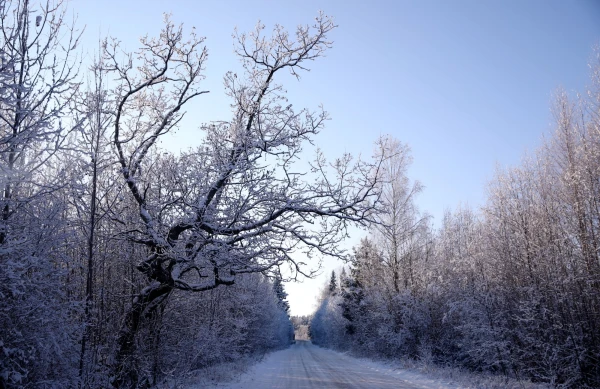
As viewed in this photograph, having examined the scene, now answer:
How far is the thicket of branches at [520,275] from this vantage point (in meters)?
11.9

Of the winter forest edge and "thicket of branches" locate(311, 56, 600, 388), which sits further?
"thicket of branches" locate(311, 56, 600, 388)

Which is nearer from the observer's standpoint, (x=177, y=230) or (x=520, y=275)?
(x=177, y=230)

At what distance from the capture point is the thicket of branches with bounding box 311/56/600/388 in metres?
11.9

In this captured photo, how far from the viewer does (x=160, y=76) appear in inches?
409

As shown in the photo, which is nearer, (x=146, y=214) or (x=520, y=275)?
(x=146, y=214)

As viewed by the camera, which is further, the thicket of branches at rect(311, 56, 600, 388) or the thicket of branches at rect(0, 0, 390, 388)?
the thicket of branches at rect(311, 56, 600, 388)

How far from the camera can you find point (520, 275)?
14.9 metres

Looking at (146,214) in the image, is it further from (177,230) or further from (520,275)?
(520,275)

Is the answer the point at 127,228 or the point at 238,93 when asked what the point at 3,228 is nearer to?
the point at 127,228

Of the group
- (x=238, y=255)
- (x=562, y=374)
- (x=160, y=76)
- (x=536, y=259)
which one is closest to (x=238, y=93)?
(x=160, y=76)

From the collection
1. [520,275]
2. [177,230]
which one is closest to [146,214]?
[177,230]

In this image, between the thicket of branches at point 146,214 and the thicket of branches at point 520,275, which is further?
the thicket of branches at point 520,275

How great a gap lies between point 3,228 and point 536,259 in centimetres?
1503

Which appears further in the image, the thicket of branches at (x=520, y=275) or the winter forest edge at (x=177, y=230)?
the thicket of branches at (x=520, y=275)
